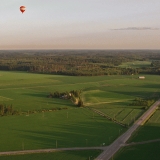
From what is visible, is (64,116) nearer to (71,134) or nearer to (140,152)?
(71,134)

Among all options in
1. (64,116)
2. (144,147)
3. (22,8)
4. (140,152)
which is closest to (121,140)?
(144,147)

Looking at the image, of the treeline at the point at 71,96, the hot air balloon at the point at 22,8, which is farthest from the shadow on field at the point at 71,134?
the hot air balloon at the point at 22,8

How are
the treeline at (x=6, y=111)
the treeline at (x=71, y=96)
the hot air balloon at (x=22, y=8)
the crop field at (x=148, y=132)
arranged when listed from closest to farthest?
the crop field at (x=148, y=132), the hot air balloon at (x=22, y=8), the treeline at (x=6, y=111), the treeline at (x=71, y=96)

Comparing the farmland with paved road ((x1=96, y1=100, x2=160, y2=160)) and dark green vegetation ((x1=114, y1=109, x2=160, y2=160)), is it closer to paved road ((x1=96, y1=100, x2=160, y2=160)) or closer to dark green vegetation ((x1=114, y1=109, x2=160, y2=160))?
paved road ((x1=96, y1=100, x2=160, y2=160))

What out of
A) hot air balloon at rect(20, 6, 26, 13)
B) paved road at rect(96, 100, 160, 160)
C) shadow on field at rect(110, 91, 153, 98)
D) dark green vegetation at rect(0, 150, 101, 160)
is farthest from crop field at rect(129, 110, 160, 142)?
hot air balloon at rect(20, 6, 26, 13)

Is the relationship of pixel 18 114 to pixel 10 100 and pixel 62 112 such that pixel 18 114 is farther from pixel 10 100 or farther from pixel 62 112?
pixel 10 100

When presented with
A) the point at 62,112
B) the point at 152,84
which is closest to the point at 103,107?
the point at 62,112

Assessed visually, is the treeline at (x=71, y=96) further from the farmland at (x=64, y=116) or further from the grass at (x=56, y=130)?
the grass at (x=56, y=130)
